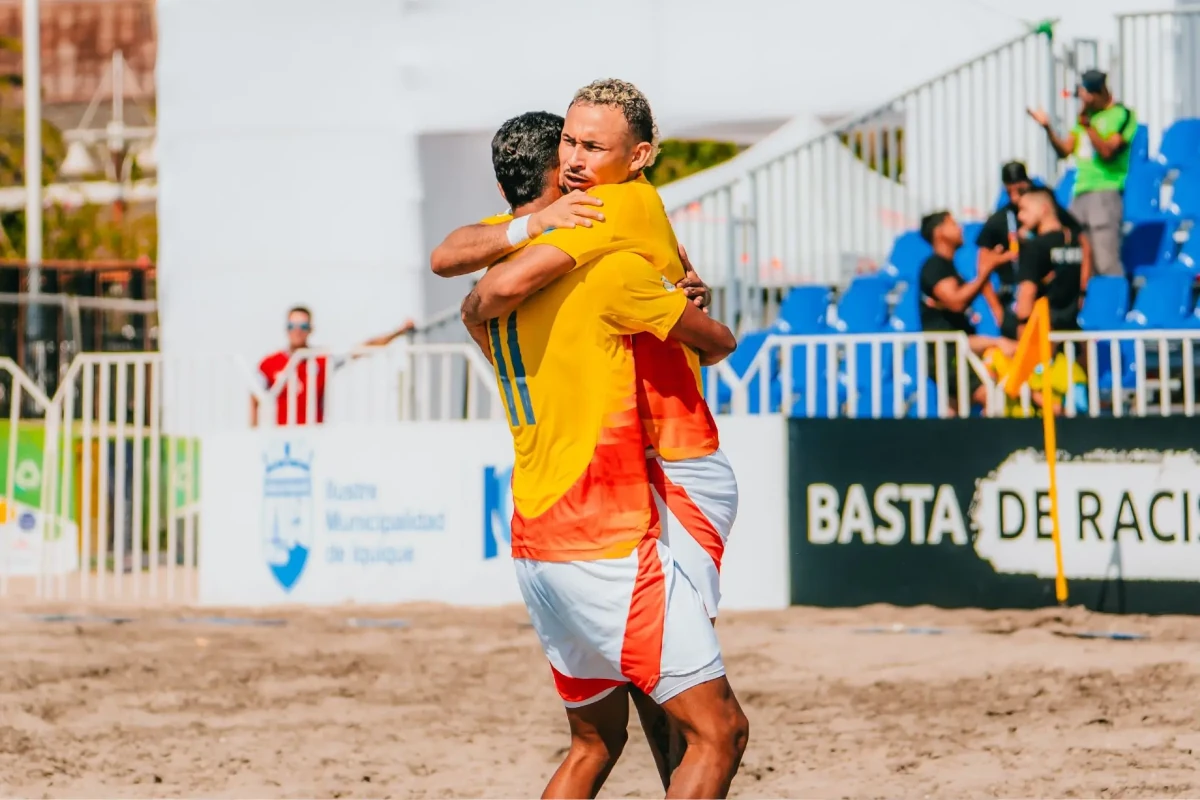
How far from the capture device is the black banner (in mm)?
9992

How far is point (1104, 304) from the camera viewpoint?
39.6ft

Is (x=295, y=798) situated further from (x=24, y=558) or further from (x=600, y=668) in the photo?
(x=24, y=558)

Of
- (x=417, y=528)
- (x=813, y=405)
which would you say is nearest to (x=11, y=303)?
(x=417, y=528)

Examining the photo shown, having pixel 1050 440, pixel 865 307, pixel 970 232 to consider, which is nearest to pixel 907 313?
pixel 865 307

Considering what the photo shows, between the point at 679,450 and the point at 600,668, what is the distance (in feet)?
1.77

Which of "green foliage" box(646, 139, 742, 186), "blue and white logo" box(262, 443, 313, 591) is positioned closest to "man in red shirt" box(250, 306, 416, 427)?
"blue and white logo" box(262, 443, 313, 591)

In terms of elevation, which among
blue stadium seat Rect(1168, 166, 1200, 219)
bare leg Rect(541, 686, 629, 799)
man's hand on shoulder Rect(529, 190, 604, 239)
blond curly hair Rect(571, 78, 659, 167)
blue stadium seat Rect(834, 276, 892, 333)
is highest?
blue stadium seat Rect(1168, 166, 1200, 219)

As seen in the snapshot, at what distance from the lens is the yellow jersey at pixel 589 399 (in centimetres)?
389

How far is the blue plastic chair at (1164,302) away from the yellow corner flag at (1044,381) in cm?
196

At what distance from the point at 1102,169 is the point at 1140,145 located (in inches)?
40.2

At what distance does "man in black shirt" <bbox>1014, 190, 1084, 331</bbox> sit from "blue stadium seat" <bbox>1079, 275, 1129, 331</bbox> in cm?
50

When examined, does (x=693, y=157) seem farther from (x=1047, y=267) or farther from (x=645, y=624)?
(x=645, y=624)

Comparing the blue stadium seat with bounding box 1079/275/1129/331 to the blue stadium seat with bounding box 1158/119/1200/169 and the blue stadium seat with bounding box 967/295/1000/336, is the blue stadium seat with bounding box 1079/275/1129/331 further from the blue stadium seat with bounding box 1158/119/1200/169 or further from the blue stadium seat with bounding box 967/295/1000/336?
the blue stadium seat with bounding box 1158/119/1200/169

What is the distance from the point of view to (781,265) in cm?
1486
